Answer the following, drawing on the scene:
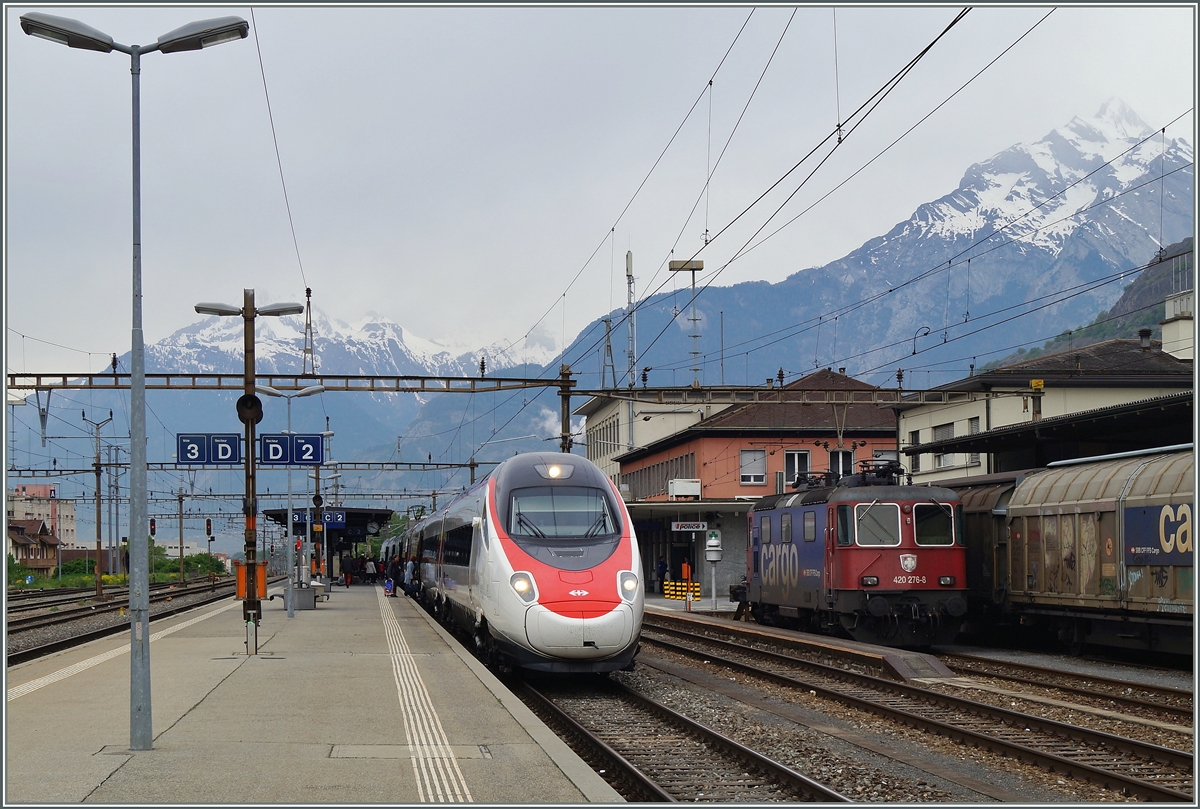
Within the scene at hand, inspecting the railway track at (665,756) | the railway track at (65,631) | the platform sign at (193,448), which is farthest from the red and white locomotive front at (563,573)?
the platform sign at (193,448)

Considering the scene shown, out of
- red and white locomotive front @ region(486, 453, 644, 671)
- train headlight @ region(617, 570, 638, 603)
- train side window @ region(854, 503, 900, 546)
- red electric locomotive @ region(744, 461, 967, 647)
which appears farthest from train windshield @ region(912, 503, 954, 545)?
train headlight @ region(617, 570, 638, 603)

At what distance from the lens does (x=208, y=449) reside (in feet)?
91.0

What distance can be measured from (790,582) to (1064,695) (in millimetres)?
10991

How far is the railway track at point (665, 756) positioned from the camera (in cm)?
1029

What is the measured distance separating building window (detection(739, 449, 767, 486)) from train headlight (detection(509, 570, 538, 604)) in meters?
45.4

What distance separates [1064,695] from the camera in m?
16.6

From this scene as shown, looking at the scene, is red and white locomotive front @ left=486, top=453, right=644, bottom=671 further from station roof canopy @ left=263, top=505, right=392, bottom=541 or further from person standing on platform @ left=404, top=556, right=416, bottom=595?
station roof canopy @ left=263, top=505, right=392, bottom=541

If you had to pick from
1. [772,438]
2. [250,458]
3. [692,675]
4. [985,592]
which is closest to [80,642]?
[250,458]

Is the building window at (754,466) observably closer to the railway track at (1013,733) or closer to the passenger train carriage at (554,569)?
the railway track at (1013,733)

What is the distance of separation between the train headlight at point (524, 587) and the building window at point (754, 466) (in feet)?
149

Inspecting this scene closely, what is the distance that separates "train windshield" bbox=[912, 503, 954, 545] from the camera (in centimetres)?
2394

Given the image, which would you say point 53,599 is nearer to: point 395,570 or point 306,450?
point 395,570

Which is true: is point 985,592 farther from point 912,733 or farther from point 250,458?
point 250,458

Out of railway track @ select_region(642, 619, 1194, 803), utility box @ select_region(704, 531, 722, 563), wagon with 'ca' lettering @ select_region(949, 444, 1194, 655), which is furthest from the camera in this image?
utility box @ select_region(704, 531, 722, 563)
